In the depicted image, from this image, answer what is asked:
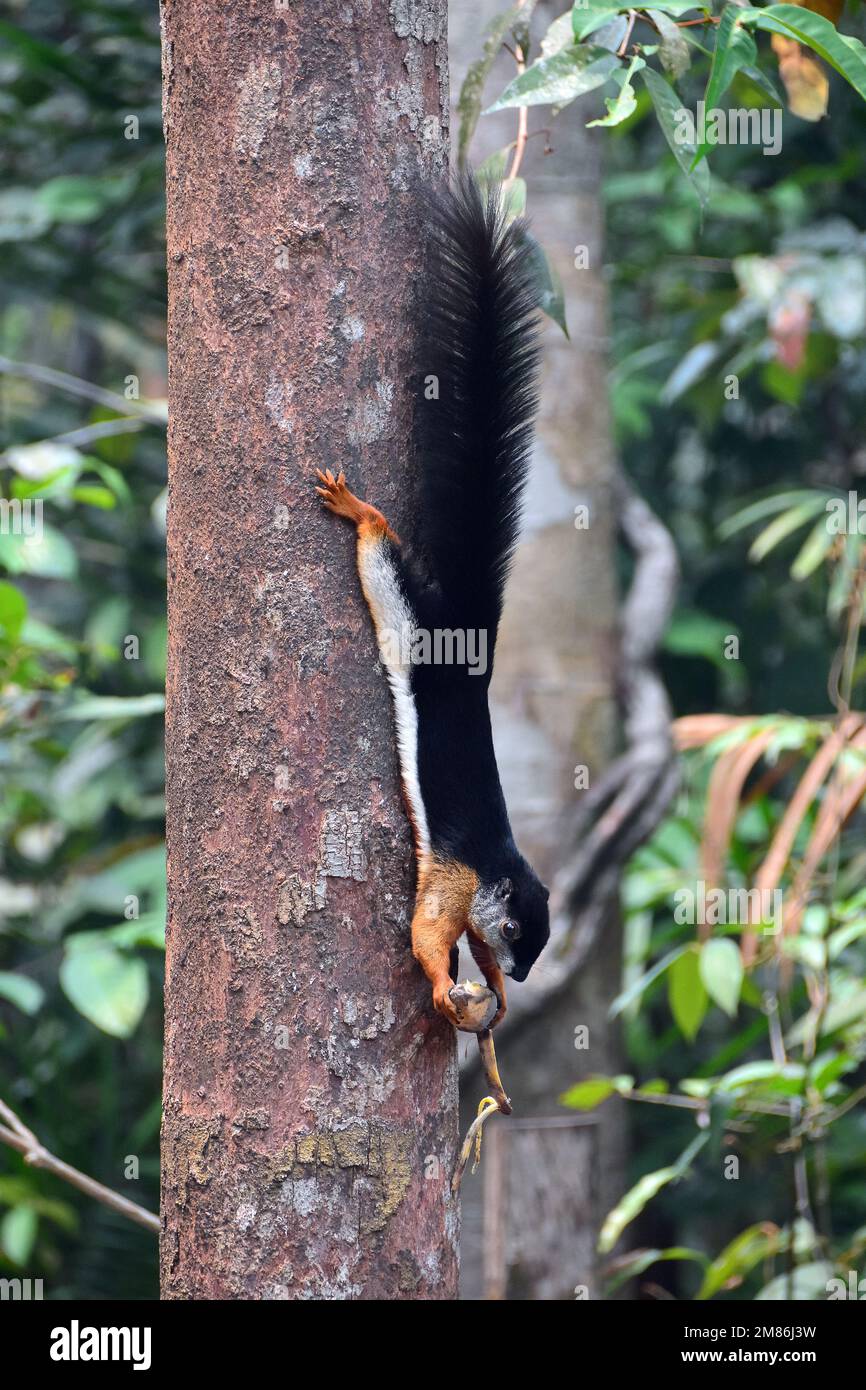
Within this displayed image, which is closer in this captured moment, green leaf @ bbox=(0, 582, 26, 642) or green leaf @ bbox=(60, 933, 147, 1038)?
green leaf @ bbox=(60, 933, 147, 1038)

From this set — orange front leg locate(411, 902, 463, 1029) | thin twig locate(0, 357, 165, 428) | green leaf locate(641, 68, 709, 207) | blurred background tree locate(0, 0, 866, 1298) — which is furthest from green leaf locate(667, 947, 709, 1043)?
thin twig locate(0, 357, 165, 428)

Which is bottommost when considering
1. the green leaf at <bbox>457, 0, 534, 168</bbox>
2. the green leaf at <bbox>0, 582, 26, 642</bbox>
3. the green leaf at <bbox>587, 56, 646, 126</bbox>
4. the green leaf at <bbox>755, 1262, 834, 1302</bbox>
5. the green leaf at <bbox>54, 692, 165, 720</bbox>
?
the green leaf at <bbox>755, 1262, 834, 1302</bbox>

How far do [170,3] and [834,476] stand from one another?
348 cm

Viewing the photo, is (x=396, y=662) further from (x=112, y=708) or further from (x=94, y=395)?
(x=94, y=395)

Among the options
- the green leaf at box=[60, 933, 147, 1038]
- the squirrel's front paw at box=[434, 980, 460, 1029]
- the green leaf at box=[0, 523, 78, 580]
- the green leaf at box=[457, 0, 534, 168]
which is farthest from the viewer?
the green leaf at box=[0, 523, 78, 580]

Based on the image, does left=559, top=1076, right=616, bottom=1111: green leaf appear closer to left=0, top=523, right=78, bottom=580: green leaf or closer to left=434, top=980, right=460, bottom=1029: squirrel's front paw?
left=434, top=980, right=460, bottom=1029: squirrel's front paw

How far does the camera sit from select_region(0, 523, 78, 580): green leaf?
2482mm

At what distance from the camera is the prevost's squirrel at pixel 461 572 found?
4.01ft

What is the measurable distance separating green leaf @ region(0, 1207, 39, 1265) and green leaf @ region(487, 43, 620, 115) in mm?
2547

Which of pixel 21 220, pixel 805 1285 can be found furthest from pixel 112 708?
pixel 21 220

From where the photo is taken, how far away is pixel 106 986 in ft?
7.29

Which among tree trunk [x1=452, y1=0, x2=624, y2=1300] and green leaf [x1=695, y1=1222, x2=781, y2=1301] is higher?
tree trunk [x1=452, y1=0, x2=624, y2=1300]

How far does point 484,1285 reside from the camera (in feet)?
8.78

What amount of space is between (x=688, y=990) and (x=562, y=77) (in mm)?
1593
